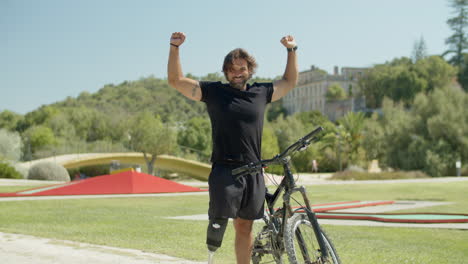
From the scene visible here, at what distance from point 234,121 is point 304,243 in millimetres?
967

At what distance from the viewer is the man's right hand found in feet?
13.0

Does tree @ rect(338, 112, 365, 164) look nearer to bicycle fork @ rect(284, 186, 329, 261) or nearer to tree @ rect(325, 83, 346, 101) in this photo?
bicycle fork @ rect(284, 186, 329, 261)

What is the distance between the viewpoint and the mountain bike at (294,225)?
3590mm

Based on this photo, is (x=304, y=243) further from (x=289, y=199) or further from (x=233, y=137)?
(x=233, y=137)

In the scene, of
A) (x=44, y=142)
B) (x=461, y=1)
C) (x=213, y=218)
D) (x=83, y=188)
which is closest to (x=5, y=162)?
(x=83, y=188)

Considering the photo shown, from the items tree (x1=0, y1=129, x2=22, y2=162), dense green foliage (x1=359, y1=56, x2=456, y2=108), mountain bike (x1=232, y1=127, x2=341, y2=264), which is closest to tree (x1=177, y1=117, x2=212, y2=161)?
tree (x1=0, y1=129, x2=22, y2=162)

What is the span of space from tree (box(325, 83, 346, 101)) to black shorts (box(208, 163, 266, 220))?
435 ft

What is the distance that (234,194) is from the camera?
3.71 meters

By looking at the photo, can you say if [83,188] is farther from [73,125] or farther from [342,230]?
[73,125]

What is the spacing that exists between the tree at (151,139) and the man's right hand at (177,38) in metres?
40.3

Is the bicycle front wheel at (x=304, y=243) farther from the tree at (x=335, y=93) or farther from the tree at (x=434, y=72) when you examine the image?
the tree at (x=335, y=93)

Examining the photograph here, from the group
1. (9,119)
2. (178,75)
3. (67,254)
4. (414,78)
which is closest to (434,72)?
(414,78)

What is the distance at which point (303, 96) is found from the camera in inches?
6048

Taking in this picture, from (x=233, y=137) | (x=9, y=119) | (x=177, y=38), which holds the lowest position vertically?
(x=233, y=137)
